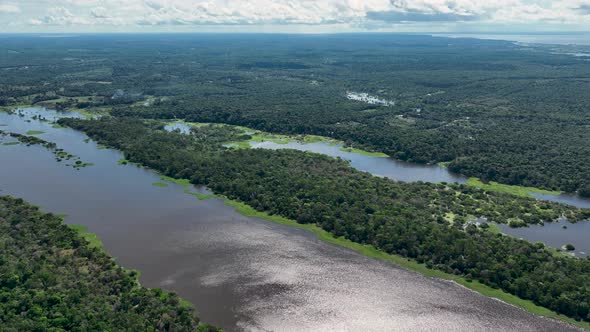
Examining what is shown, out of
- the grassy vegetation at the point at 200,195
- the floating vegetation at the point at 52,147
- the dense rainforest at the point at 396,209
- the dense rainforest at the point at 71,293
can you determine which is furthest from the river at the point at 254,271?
the floating vegetation at the point at 52,147

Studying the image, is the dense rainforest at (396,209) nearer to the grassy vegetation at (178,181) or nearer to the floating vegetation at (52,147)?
the grassy vegetation at (178,181)

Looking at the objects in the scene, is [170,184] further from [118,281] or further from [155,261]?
[118,281]

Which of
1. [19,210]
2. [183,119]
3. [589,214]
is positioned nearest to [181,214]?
[19,210]

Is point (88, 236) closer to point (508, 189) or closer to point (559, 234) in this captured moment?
point (559, 234)

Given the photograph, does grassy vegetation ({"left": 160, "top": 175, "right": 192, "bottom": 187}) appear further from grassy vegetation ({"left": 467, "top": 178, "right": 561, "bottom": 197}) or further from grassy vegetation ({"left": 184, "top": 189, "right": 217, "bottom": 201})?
grassy vegetation ({"left": 467, "top": 178, "right": 561, "bottom": 197})

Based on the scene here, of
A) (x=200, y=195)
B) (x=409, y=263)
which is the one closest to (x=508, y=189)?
(x=409, y=263)
